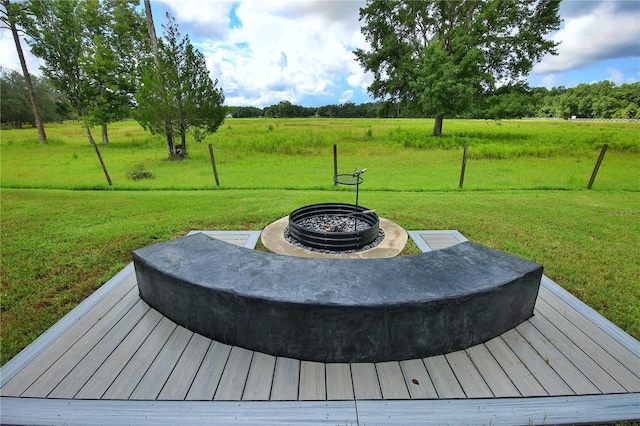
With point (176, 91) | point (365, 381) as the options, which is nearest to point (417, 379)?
point (365, 381)

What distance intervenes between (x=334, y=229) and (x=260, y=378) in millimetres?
2552

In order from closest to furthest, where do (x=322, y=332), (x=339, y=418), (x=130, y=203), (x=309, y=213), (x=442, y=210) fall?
(x=339, y=418) → (x=322, y=332) → (x=309, y=213) → (x=442, y=210) → (x=130, y=203)

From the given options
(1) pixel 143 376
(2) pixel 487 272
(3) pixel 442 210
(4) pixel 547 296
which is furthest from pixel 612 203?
(1) pixel 143 376

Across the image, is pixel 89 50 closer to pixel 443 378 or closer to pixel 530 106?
pixel 443 378

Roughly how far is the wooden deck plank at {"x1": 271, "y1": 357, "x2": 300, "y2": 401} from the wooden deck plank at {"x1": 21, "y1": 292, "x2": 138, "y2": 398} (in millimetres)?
1457

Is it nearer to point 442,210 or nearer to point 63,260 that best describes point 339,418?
point 63,260

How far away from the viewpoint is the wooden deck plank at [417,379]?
1854mm

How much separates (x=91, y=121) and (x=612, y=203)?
79.5 feet

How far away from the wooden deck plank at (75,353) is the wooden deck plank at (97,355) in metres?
0.04

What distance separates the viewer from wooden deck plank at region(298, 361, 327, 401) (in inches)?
72.4

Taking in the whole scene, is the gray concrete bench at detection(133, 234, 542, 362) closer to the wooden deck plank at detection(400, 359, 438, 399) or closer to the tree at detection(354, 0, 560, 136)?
the wooden deck plank at detection(400, 359, 438, 399)

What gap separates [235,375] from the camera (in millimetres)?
1985

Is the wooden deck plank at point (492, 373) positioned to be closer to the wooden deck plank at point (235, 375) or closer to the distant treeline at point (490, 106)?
the wooden deck plank at point (235, 375)

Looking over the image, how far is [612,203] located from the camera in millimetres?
6465
